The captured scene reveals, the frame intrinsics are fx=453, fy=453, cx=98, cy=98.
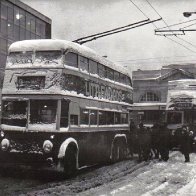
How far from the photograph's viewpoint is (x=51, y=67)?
13992mm

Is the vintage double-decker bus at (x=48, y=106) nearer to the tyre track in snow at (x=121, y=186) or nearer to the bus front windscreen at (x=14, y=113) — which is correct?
the bus front windscreen at (x=14, y=113)

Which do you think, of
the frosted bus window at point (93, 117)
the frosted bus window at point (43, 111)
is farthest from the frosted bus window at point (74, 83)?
the frosted bus window at point (93, 117)

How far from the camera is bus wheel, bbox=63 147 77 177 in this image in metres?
13.7

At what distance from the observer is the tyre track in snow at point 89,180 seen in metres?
11.2

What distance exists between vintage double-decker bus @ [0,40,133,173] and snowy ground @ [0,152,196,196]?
643 millimetres

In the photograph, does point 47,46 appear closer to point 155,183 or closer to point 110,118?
point 110,118

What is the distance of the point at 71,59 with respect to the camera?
14.6 m

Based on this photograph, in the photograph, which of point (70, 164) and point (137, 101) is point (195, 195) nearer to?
point (70, 164)

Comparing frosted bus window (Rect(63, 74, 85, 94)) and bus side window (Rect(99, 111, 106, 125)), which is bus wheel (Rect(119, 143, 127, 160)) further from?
frosted bus window (Rect(63, 74, 85, 94))

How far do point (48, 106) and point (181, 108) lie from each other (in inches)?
577

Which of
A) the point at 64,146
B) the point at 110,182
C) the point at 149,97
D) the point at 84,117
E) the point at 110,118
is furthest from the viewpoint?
the point at 149,97

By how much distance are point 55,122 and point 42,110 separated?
2.01 ft

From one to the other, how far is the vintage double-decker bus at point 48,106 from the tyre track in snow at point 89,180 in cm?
60

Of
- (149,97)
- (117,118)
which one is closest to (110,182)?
(117,118)
